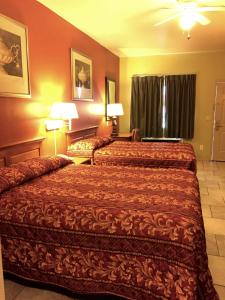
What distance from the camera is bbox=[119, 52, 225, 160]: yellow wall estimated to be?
6.12 metres

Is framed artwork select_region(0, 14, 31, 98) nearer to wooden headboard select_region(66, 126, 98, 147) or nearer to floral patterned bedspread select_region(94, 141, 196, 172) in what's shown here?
wooden headboard select_region(66, 126, 98, 147)

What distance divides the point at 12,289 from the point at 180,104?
5.42 meters

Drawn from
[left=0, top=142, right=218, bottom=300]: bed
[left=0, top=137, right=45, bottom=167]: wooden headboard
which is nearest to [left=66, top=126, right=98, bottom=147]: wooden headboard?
[left=0, top=137, right=45, bottom=167]: wooden headboard

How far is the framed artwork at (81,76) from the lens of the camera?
4105 mm

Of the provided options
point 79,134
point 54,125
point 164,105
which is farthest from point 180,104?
point 54,125

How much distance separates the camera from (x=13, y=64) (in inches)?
108

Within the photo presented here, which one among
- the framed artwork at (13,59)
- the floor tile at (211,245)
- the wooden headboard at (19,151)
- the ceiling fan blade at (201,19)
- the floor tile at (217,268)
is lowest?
the floor tile at (217,268)

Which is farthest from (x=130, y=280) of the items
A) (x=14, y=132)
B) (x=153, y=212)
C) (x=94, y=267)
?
(x=14, y=132)

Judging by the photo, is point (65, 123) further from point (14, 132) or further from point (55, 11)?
point (55, 11)

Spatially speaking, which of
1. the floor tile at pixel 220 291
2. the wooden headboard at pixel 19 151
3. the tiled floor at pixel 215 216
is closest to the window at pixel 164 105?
the tiled floor at pixel 215 216

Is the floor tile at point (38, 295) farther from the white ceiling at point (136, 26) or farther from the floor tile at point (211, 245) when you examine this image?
the white ceiling at point (136, 26)

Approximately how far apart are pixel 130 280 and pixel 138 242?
0.85 ft

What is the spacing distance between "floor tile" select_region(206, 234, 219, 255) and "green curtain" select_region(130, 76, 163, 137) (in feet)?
13.3

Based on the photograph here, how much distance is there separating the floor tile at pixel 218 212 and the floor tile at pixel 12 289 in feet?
7.68
